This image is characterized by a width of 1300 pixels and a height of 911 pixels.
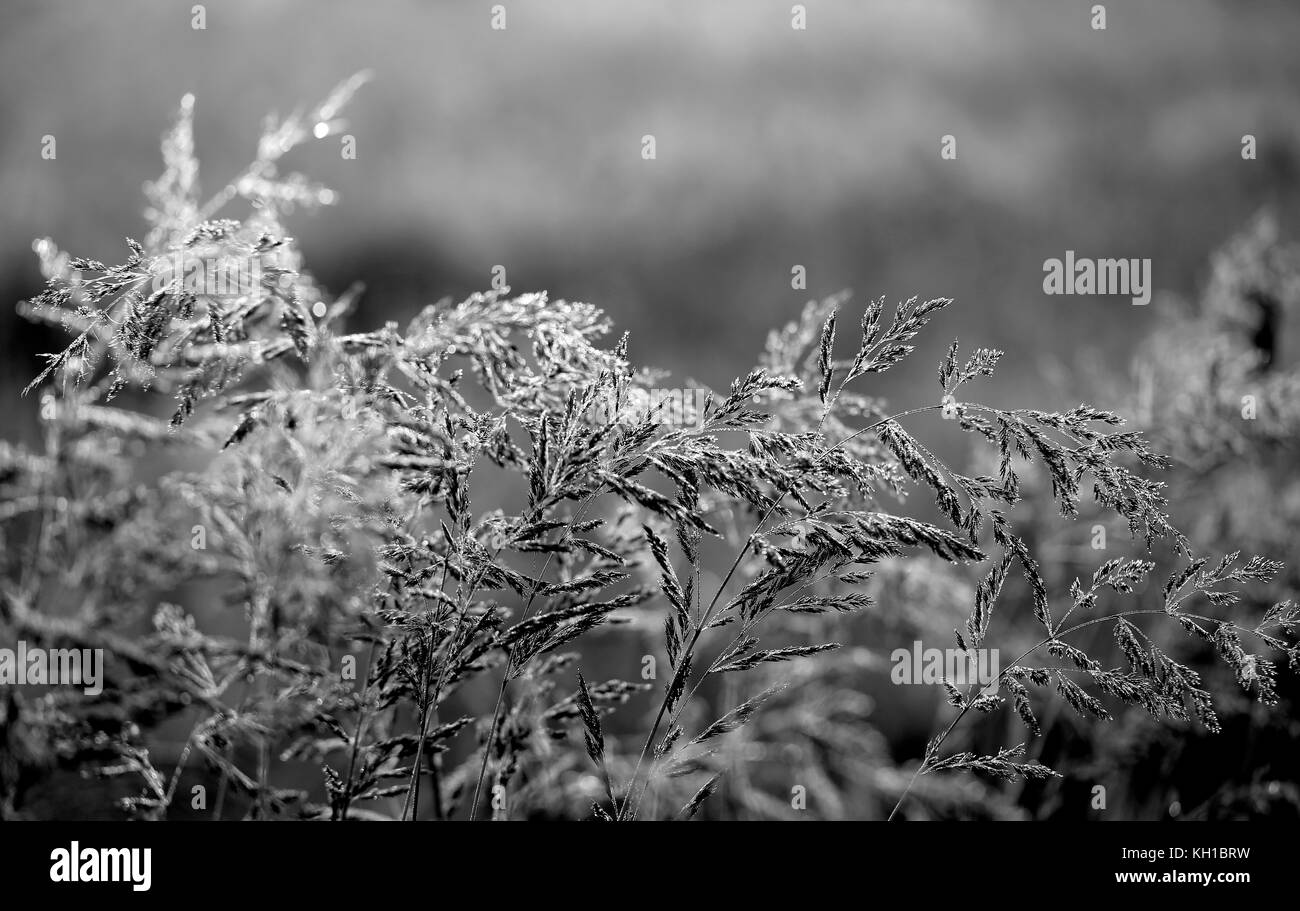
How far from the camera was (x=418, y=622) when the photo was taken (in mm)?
1626

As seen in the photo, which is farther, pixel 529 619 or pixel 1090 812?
pixel 1090 812

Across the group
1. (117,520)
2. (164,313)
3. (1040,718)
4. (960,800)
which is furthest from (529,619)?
(1040,718)

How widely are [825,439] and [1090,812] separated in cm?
253

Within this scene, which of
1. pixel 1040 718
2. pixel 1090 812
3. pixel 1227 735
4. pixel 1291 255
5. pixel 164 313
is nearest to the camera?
pixel 164 313

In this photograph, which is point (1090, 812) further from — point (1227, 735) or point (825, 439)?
point (825, 439)

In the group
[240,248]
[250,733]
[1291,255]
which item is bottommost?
[250,733]

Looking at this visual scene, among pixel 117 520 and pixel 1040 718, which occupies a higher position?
pixel 117 520

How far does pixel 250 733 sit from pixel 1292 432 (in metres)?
3.96
